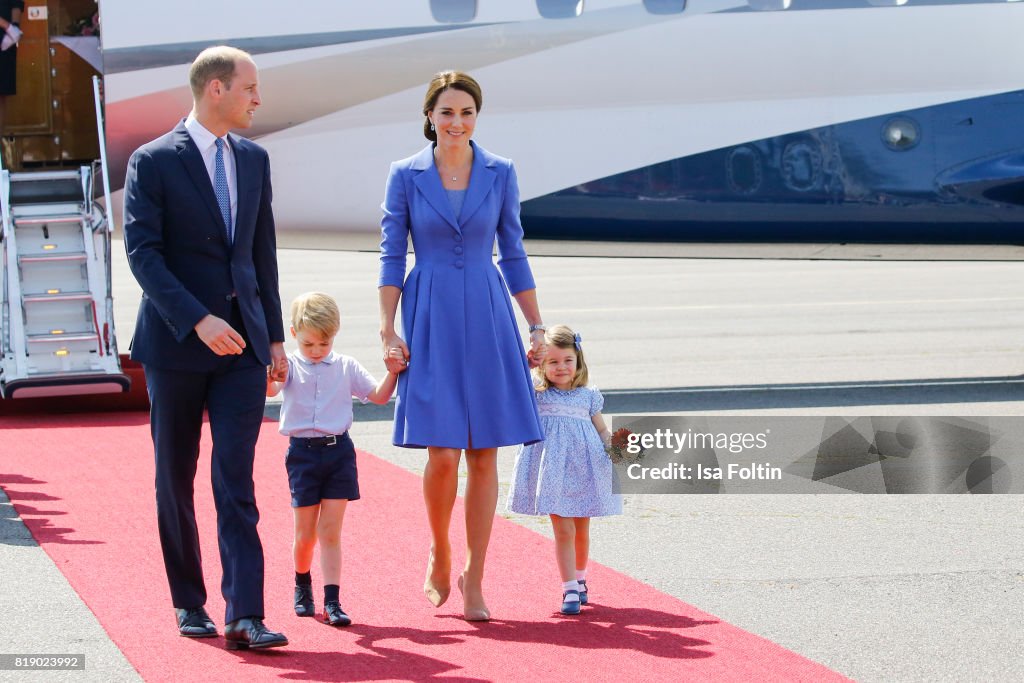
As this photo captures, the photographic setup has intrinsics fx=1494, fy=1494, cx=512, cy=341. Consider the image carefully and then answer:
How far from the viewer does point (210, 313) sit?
16.0 feet

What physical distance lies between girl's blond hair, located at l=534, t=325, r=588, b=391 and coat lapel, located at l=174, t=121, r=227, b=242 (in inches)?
52.5

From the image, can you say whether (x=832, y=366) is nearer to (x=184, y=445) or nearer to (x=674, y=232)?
(x=674, y=232)

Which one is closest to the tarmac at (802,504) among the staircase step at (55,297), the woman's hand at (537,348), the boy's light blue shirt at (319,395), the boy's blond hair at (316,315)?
the woman's hand at (537,348)

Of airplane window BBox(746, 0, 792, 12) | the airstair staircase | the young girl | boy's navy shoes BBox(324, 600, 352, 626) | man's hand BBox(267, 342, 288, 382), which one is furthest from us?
airplane window BBox(746, 0, 792, 12)

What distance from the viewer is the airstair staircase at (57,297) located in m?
9.99

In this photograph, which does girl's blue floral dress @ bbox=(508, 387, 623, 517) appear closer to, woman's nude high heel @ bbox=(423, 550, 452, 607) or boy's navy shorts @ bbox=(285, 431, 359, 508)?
woman's nude high heel @ bbox=(423, 550, 452, 607)

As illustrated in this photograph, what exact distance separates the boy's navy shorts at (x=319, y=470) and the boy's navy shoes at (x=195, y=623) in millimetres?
536

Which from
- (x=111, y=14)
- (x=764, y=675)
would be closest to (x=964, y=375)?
(x=111, y=14)

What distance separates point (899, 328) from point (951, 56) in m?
6.13

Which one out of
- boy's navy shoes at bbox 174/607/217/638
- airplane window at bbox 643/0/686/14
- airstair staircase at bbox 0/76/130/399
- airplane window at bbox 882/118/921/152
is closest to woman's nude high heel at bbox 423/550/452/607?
boy's navy shoes at bbox 174/607/217/638

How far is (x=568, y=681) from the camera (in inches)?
181

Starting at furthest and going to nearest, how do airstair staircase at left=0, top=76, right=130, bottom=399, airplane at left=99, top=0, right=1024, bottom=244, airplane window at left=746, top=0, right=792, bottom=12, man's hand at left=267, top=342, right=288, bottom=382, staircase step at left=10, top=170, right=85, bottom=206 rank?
staircase step at left=10, top=170, right=85, bottom=206
airplane window at left=746, top=0, right=792, bottom=12
airplane at left=99, top=0, right=1024, bottom=244
airstair staircase at left=0, top=76, right=130, bottom=399
man's hand at left=267, top=342, right=288, bottom=382

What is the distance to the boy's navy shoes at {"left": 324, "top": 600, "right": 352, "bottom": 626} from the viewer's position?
17.2ft

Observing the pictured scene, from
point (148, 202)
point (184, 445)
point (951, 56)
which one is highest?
point (951, 56)
